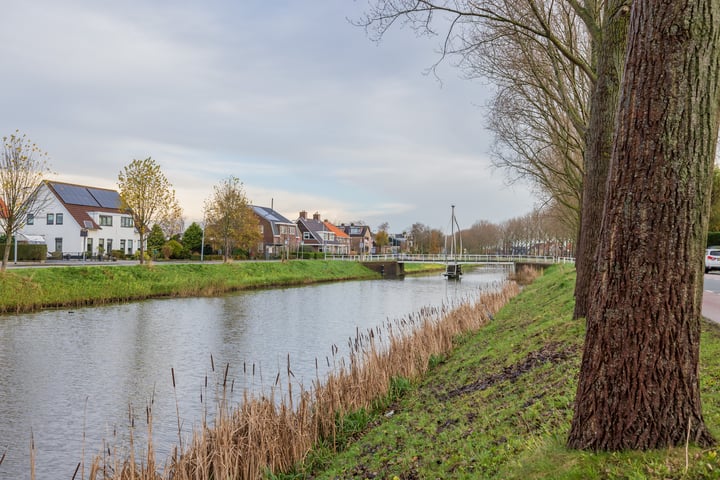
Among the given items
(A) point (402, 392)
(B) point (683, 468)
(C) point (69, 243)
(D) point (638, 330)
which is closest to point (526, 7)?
(A) point (402, 392)

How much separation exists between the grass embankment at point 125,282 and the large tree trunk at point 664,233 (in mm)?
22669

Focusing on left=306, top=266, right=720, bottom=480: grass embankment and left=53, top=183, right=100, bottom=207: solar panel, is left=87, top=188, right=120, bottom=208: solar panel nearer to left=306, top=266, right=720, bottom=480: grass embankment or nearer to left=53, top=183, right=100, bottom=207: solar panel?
left=53, top=183, right=100, bottom=207: solar panel

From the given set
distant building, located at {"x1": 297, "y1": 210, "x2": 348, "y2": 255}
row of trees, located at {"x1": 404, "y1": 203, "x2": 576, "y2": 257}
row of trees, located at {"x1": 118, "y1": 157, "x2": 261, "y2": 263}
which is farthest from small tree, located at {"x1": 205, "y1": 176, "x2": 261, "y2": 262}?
row of trees, located at {"x1": 404, "y1": 203, "x2": 576, "y2": 257}

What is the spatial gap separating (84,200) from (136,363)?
45016 millimetres

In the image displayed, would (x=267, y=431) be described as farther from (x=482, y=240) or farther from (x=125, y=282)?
(x=482, y=240)

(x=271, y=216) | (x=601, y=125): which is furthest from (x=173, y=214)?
(x=271, y=216)

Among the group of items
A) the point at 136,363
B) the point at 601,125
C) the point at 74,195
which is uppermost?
the point at 74,195

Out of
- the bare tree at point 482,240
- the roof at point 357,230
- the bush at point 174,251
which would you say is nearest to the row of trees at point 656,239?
the bush at point 174,251

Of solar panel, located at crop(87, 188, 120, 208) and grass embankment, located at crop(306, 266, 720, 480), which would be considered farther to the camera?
solar panel, located at crop(87, 188, 120, 208)

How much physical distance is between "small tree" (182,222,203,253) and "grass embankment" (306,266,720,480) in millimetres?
51721

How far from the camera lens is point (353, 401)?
25.9ft

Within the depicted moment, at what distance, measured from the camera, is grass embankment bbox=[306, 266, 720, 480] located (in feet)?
11.1

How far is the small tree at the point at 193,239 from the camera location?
57.9m

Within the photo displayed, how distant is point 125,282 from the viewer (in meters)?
27.2
